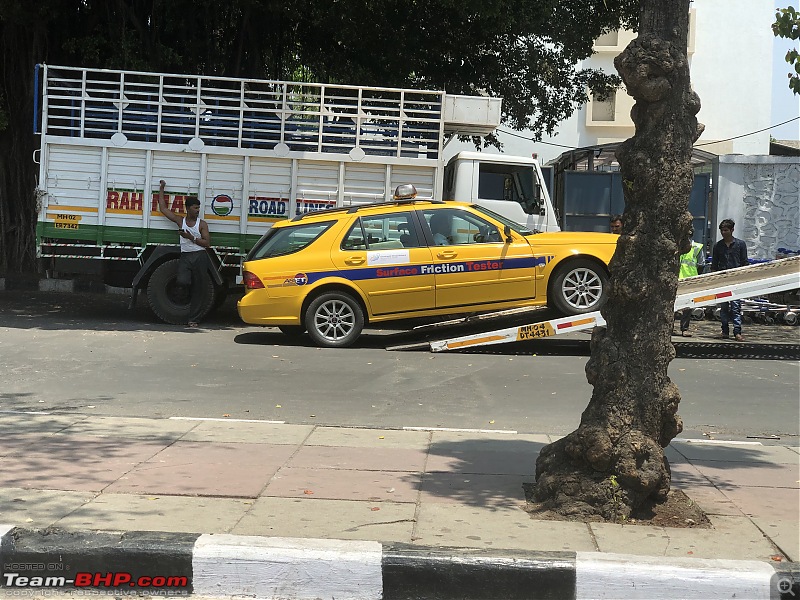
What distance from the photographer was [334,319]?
11609mm

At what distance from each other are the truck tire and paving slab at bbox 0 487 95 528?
26.1 ft

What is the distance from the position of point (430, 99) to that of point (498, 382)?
27.4 feet

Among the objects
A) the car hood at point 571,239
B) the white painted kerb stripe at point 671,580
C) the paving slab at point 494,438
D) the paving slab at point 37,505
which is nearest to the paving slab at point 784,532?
the white painted kerb stripe at point 671,580

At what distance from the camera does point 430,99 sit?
16.8 metres

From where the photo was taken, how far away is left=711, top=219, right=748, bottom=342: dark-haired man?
1330cm

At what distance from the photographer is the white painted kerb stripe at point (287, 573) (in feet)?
14.0

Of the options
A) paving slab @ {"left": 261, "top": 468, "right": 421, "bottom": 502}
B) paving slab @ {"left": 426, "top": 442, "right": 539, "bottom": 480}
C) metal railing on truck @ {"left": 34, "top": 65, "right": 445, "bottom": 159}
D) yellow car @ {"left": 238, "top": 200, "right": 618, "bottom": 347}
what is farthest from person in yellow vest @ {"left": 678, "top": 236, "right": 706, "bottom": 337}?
paving slab @ {"left": 261, "top": 468, "right": 421, "bottom": 502}

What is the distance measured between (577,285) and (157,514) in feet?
24.9

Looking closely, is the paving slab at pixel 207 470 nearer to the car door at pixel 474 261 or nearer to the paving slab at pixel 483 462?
the paving slab at pixel 483 462

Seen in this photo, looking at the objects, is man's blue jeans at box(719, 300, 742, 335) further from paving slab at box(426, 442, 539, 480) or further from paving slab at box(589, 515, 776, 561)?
paving slab at box(589, 515, 776, 561)

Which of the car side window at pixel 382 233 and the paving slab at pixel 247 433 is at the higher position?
the car side window at pixel 382 233

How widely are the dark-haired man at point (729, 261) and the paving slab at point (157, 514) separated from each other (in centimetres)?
976

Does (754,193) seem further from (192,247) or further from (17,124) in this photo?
(17,124)

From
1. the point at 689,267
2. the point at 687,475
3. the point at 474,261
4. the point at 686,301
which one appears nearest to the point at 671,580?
the point at 687,475
